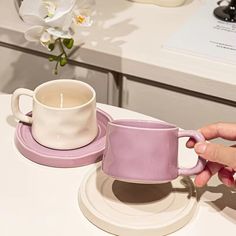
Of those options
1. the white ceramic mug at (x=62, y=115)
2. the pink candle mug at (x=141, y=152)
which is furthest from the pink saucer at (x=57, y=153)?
the pink candle mug at (x=141, y=152)

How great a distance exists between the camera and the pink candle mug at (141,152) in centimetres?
67

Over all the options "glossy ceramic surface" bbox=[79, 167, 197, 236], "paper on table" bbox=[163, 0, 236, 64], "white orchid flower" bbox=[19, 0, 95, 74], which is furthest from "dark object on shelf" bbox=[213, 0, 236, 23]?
"glossy ceramic surface" bbox=[79, 167, 197, 236]

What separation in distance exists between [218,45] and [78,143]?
417mm

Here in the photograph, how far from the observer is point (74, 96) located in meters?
0.86

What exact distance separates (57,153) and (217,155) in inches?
9.8

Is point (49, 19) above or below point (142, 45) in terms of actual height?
above

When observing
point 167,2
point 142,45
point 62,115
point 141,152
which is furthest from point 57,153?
point 167,2

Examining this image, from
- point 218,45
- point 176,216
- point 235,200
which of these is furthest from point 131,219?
point 218,45

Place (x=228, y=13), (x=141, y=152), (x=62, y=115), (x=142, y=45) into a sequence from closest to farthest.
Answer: (x=141, y=152) → (x=62, y=115) → (x=142, y=45) → (x=228, y=13)

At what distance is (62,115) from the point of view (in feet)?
2.55

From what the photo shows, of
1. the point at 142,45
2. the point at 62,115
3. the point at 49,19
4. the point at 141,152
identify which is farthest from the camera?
the point at 142,45

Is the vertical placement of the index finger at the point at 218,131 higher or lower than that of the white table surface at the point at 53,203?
higher

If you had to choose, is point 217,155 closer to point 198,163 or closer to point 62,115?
point 198,163

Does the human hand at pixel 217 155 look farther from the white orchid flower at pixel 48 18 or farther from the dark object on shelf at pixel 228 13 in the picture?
the dark object on shelf at pixel 228 13
